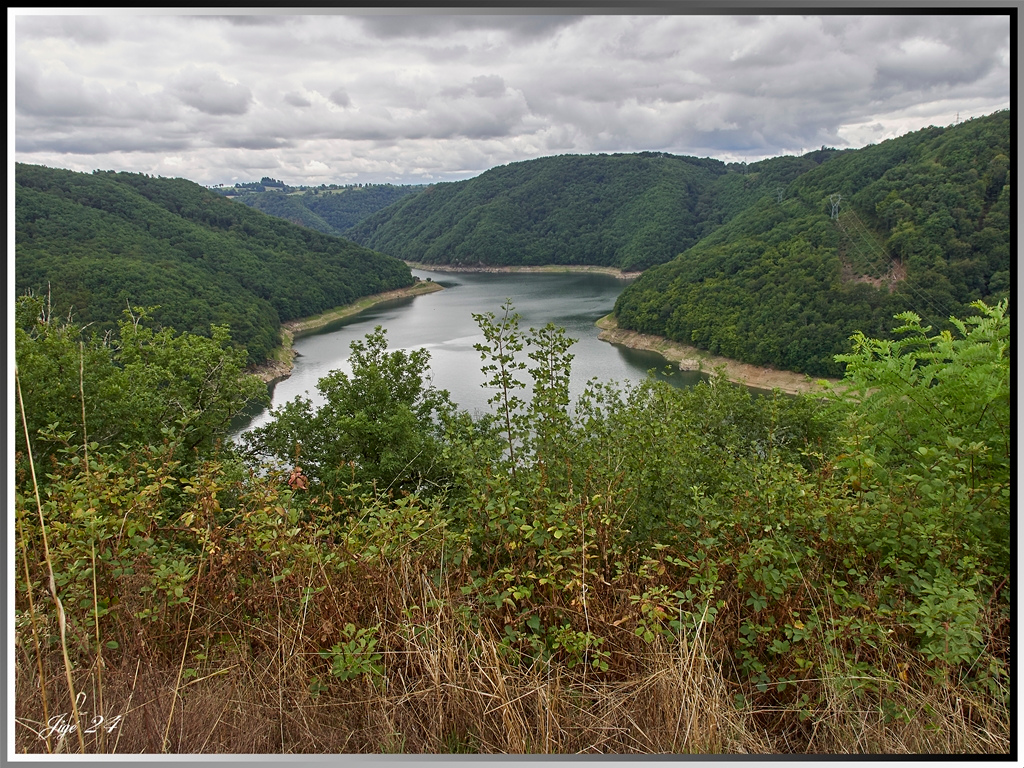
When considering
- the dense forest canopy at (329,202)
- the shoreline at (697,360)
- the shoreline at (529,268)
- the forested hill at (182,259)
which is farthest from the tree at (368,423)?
the dense forest canopy at (329,202)

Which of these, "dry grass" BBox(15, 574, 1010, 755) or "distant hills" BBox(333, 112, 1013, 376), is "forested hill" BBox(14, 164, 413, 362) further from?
"distant hills" BBox(333, 112, 1013, 376)

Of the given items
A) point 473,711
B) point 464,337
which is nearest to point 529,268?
point 464,337

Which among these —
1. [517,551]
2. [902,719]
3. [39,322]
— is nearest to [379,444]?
[39,322]

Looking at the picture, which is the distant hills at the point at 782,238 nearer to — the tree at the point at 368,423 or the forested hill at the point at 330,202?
the tree at the point at 368,423

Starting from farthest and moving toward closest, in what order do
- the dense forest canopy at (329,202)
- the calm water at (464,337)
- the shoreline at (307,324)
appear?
the dense forest canopy at (329,202), the shoreline at (307,324), the calm water at (464,337)

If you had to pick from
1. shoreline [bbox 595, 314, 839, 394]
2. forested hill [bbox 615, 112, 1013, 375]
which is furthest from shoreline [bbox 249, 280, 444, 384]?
forested hill [bbox 615, 112, 1013, 375]

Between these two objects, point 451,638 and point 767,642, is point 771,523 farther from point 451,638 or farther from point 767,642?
point 451,638
